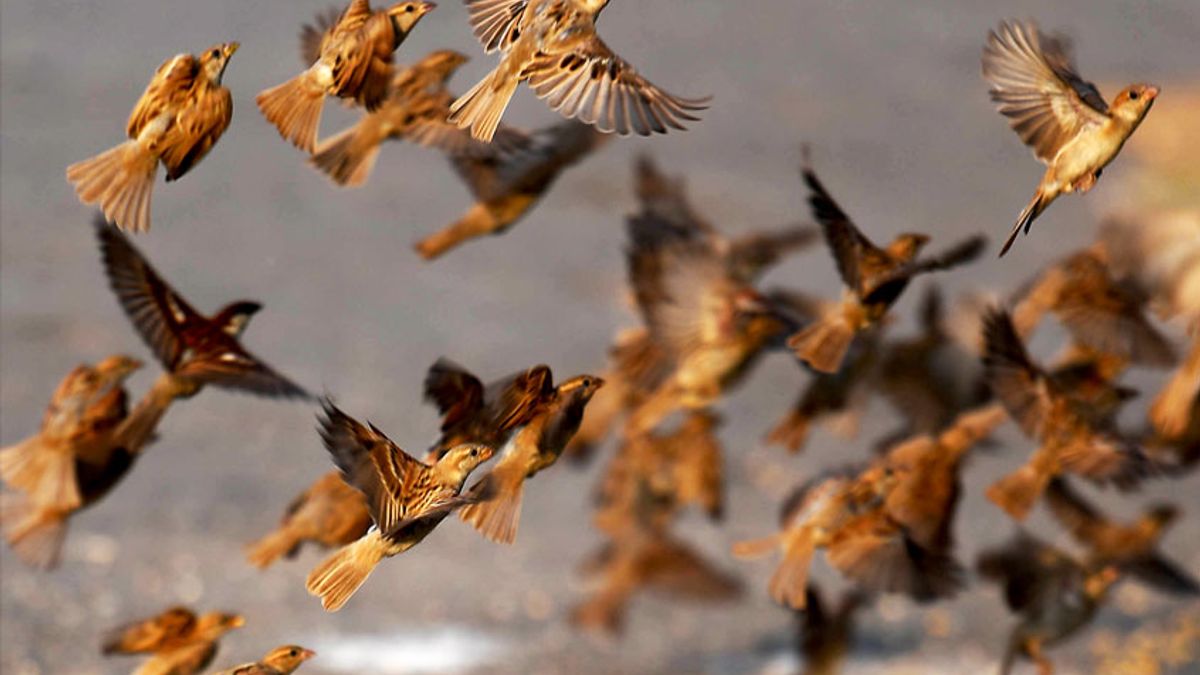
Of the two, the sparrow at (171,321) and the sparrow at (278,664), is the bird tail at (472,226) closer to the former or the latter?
the sparrow at (171,321)

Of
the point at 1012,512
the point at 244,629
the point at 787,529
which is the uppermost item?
the point at 244,629

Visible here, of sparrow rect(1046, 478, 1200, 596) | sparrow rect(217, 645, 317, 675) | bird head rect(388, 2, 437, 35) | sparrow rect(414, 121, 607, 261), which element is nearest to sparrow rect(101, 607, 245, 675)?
sparrow rect(217, 645, 317, 675)

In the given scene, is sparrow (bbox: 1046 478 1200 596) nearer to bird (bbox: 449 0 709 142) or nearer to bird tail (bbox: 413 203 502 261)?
bird tail (bbox: 413 203 502 261)

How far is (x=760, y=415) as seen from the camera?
11.5 ft

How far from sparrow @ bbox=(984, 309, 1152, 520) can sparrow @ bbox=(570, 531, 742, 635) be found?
0.90 m

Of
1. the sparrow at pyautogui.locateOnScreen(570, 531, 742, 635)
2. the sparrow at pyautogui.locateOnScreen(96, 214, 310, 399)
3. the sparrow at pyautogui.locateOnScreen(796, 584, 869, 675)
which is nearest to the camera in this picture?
the sparrow at pyautogui.locateOnScreen(96, 214, 310, 399)

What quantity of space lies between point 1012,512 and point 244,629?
123cm

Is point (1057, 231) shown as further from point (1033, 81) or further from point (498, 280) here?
point (1033, 81)

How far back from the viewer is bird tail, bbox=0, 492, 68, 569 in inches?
68.4

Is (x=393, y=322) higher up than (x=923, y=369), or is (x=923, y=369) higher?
(x=393, y=322)

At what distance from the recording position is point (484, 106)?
1.19m

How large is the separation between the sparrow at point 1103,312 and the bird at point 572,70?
0.85m

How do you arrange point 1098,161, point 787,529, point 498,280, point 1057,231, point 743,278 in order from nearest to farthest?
point 1098,161, point 787,529, point 743,278, point 498,280, point 1057,231

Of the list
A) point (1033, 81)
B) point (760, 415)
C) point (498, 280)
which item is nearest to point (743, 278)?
point (1033, 81)
